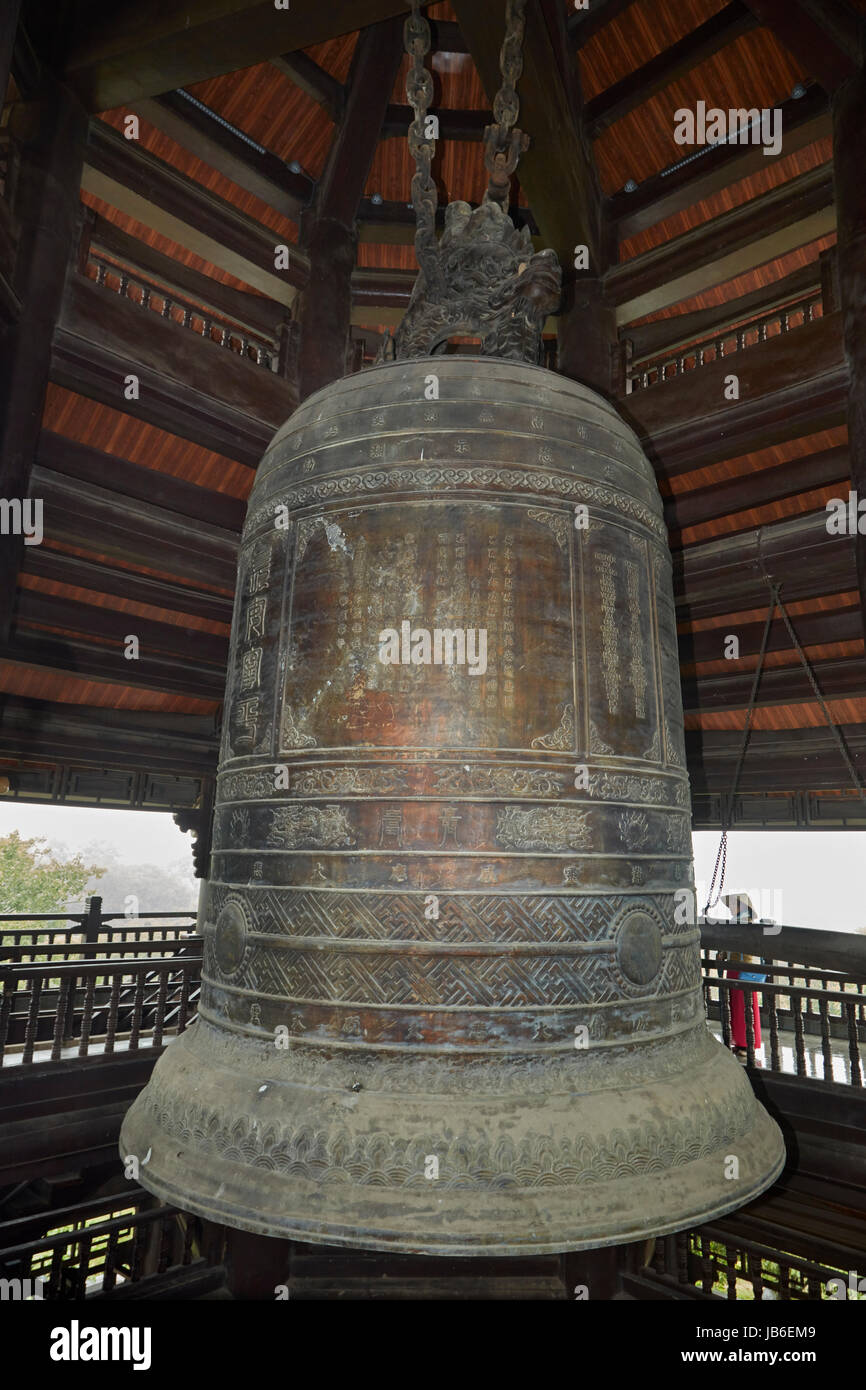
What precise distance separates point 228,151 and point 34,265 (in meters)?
2.22

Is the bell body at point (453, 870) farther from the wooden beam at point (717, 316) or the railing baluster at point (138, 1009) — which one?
the wooden beam at point (717, 316)

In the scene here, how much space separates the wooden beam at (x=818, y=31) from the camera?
4574 mm

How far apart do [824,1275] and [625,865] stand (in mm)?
3980

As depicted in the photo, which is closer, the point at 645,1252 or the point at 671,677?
the point at 671,677

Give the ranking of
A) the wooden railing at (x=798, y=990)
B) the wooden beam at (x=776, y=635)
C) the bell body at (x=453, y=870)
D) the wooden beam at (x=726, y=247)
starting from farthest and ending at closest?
the wooden beam at (x=776, y=635), the wooden beam at (x=726, y=247), the wooden railing at (x=798, y=990), the bell body at (x=453, y=870)

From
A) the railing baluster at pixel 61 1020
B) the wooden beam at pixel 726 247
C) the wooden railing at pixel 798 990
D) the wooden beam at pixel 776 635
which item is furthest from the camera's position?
the wooden beam at pixel 776 635

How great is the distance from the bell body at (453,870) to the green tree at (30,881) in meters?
20.9

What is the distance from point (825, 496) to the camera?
19.2ft

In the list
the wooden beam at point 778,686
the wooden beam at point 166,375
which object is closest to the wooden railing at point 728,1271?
the wooden beam at point 778,686

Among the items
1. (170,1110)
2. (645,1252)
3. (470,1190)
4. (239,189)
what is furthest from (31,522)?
(645,1252)

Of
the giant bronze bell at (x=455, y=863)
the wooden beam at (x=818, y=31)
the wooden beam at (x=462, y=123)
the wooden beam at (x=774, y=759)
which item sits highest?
the wooden beam at (x=462, y=123)

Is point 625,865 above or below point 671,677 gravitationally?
below

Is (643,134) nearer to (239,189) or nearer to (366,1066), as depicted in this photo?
(239,189)
